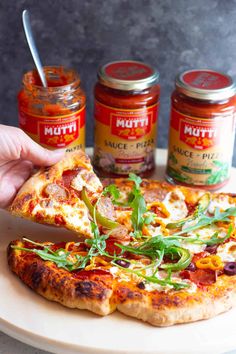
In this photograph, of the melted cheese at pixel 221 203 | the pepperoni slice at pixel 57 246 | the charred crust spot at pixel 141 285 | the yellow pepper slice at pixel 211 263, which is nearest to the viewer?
the charred crust spot at pixel 141 285

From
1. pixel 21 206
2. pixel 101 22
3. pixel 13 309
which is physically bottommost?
pixel 13 309

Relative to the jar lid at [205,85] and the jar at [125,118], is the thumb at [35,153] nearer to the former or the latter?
the jar at [125,118]

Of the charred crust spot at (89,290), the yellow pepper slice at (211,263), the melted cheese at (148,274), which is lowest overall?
the melted cheese at (148,274)

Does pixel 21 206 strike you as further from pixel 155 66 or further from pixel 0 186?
pixel 155 66

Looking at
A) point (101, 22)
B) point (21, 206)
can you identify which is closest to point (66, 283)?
point (21, 206)

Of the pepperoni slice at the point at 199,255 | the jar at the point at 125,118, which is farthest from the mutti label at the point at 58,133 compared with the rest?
the pepperoni slice at the point at 199,255

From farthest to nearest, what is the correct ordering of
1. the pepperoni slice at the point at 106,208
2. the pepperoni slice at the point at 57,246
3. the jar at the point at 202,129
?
the jar at the point at 202,129 → the pepperoni slice at the point at 106,208 → the pepperoni slice at the point at 57,246

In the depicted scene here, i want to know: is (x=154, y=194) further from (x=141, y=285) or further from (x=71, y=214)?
(x=141, y=285)
